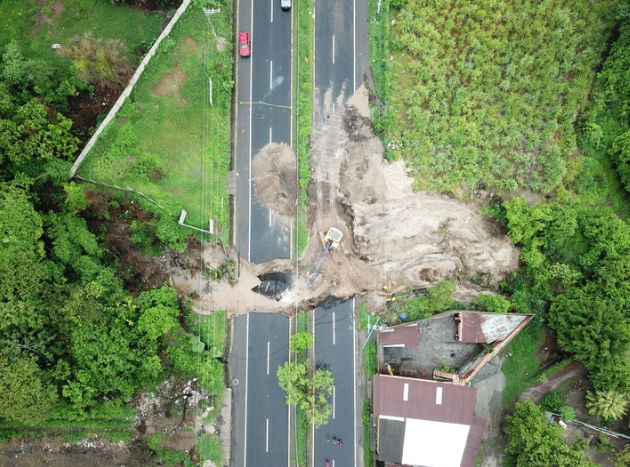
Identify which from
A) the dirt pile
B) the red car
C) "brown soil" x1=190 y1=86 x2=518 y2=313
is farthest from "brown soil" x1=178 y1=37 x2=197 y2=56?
the dirt pile

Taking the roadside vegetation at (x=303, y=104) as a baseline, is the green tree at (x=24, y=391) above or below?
below

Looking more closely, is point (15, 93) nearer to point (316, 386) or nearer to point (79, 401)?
point (79, 401)

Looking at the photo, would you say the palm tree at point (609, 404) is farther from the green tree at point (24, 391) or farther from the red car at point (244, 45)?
the green tree at point (24, 391)

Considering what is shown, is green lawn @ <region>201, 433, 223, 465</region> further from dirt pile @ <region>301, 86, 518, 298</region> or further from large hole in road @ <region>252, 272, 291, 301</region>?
dirt pile @ <region>301, 86, 518, 298</region>

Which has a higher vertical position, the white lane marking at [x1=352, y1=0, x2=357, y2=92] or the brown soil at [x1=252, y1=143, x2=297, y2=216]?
the white lane marking at [x1=352, y1=0, x2=357, y2=92]

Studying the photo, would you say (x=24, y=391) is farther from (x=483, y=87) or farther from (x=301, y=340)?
(x=483, y=87)

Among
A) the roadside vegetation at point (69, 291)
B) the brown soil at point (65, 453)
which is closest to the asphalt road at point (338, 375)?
the roadside vegetation at point (69, 291)
